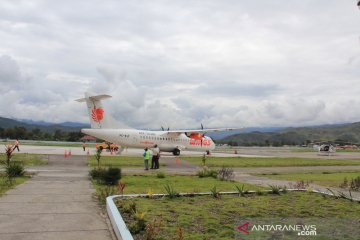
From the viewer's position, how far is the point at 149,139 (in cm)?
4256

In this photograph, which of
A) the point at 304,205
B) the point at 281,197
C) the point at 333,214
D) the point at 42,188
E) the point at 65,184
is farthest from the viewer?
the point at 65,184

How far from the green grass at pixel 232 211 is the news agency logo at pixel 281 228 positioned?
15 centimetres

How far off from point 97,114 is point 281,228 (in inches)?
1345

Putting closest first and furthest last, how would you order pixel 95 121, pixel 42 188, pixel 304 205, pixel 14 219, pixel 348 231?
pixel 348 231
pixel 14 219
pixel 304 205
pixel 42 188
pixel 95 121

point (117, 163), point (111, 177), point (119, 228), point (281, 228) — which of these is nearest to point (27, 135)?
point (117, 163)

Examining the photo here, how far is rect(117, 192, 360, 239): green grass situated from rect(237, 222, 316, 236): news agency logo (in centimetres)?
15

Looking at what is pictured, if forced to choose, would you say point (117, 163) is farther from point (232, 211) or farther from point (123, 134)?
point (232, 211)

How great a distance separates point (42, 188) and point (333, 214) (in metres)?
9.82

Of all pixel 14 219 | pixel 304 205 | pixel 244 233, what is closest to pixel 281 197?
pixel 304 205

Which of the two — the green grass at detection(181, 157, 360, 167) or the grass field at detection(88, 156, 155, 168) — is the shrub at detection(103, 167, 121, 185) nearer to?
the grass field at detection(88, 156, 155, 168)

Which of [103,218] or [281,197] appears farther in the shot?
[281,197]

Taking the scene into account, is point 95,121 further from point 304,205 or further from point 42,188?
point 304,205

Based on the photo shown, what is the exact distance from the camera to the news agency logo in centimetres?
696

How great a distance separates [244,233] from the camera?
22.8ft
